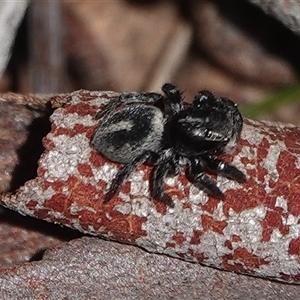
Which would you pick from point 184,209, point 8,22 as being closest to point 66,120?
point 184,209

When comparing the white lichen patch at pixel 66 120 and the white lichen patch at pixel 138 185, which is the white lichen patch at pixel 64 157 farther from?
the white lichen patch at pixel 138 185

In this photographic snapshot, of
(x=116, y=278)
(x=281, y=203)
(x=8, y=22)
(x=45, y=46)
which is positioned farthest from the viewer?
(x=45, y=46)

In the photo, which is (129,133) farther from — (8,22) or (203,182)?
(8,22)

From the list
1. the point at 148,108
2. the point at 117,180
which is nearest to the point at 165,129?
the point at 148,108

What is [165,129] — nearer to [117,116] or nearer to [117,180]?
[117,116]

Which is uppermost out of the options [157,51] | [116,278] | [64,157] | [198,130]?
[157,51]

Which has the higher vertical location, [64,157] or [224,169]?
[224,169]
